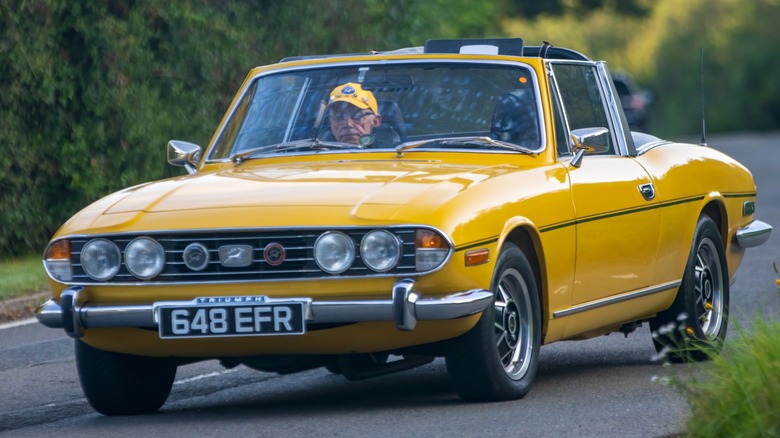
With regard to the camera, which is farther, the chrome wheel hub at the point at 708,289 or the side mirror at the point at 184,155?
the chrome wheel hub at the point at 708,289

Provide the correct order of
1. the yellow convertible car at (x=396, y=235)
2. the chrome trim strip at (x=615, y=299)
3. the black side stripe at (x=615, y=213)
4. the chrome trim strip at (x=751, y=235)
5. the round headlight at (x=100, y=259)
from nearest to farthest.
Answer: the yellow convertible car at (x=396, y=235), the round headlight at (x=100, y=259), the black side stripe at (x=615, y=213), the chrome trim strip at (x=615, y=299), the chrome trim strip at (x=751, y=235)

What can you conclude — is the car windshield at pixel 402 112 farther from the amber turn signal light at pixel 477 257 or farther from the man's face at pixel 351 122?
the amber turn signal light at pixel 477 257

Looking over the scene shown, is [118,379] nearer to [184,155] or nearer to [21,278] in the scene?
[184,155]

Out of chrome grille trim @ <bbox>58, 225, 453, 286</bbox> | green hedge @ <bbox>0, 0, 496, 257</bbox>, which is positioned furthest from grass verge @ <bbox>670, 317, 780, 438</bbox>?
green hedge @ <bbox>0, 0, 496, 257</bbox>

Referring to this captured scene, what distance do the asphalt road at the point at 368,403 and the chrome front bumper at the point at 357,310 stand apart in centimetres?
42

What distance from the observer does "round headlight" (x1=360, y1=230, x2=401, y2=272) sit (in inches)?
249

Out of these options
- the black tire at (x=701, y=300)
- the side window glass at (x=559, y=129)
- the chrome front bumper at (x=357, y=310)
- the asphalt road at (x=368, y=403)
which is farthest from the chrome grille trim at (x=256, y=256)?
the black tire at (x=701, y=300)

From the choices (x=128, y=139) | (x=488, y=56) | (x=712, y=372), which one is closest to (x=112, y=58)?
(x=128, y=139)

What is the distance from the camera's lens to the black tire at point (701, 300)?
8578 millimetres

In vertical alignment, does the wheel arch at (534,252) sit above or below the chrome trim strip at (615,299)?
above

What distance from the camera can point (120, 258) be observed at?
6.61 meters

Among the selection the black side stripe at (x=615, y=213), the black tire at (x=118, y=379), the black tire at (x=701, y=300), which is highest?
the black side stripe at (x=615, y=213)

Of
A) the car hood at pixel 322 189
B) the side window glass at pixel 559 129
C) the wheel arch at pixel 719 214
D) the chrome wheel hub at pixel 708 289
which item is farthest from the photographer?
the wheel arch at pixel 719 214

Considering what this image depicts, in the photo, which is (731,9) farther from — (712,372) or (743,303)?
(712,372)
